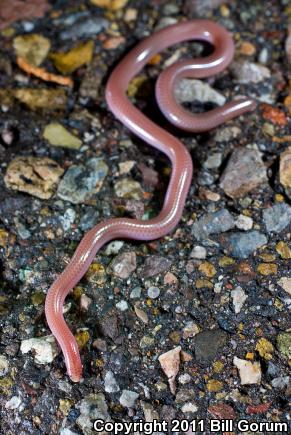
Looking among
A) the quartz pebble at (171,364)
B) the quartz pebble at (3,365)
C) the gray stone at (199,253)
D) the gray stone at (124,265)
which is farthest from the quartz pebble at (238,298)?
the quartz pebble at (3,365)

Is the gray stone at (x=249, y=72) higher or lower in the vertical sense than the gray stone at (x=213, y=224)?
higher

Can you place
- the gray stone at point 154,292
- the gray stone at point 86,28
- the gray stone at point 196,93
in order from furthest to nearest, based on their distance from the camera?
the gray stone at point 86,28 → the gray stone at point 196,93 → the gray stone at point 154,292

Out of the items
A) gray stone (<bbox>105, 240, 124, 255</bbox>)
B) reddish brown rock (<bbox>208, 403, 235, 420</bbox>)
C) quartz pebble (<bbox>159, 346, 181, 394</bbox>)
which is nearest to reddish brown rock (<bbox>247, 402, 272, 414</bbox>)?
reddish brown rock (<bbox>208, 403, 235, 420</bbox>)

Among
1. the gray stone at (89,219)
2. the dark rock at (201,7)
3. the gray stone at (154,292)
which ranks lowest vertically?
the gray stone at (154,292)

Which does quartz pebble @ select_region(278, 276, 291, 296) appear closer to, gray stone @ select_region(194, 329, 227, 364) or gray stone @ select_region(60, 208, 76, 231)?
gray stone @ select_region(194, 329, 227, 364)

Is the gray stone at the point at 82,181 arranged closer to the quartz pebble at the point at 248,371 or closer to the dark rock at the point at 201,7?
the quartz pebble at the point at 248,371

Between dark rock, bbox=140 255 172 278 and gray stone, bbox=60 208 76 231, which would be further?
gray stone, bbox=60 208 76 231
